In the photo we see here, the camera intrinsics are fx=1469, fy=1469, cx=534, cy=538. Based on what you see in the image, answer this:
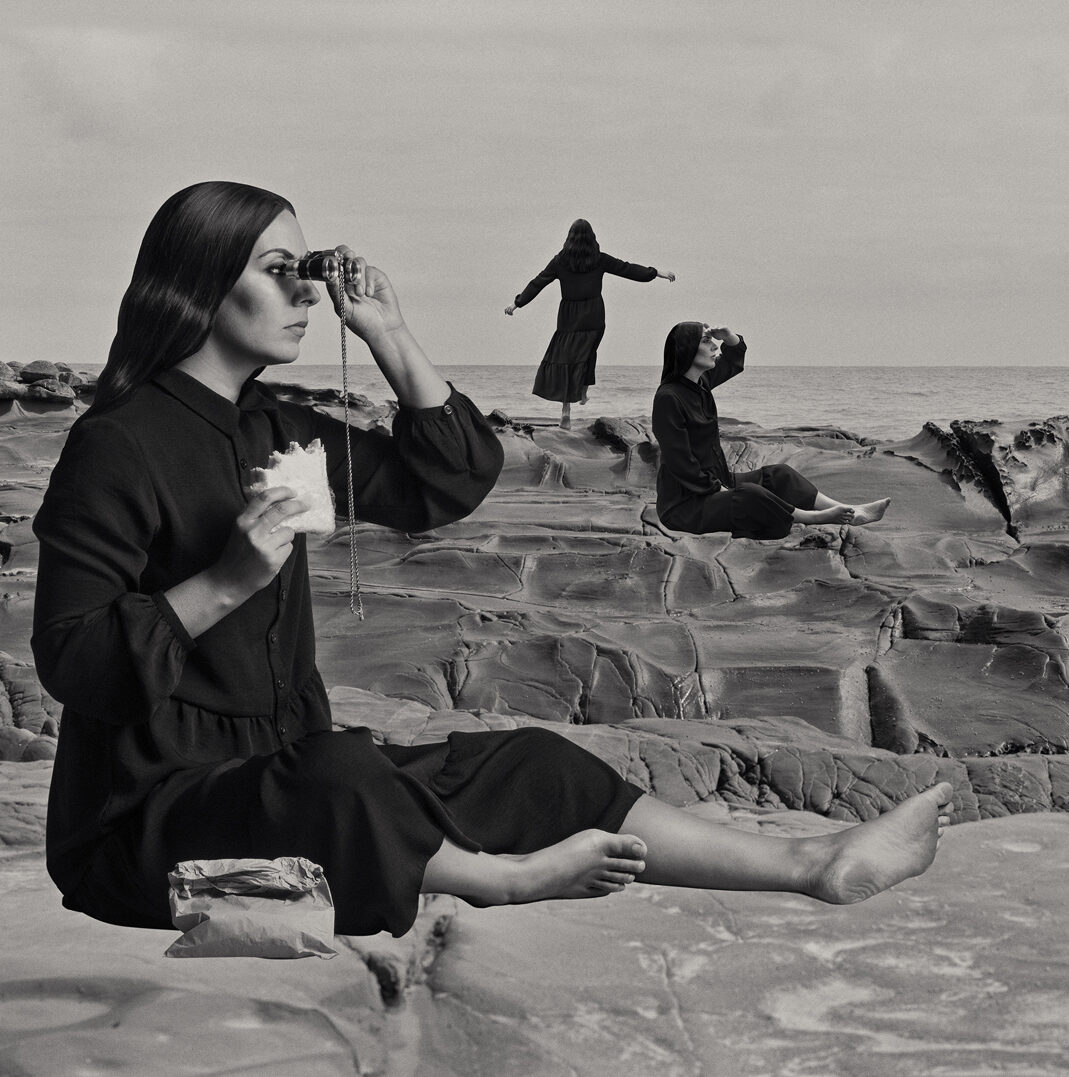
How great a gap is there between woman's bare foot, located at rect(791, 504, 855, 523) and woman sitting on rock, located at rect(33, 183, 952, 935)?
4.94 m

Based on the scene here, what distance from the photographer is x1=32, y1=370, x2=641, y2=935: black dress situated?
205 cm

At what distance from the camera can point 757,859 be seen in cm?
239

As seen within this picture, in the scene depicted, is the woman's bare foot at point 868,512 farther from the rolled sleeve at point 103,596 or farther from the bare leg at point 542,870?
the rolled sleeve at point 103,596

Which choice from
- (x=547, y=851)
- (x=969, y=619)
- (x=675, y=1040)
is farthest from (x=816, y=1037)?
(x=969, y=619)

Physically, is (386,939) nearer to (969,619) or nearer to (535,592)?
(969,619)

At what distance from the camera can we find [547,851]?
226 centimetres

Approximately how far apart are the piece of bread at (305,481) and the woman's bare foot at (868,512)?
553 centimetres

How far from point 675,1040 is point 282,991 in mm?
603

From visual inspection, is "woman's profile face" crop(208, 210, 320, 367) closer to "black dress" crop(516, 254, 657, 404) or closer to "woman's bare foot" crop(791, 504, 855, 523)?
"woman's bare foot" crop(791, 504, 855, 523)

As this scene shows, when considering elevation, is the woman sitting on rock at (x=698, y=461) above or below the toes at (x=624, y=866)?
above

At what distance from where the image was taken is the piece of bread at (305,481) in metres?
2.13

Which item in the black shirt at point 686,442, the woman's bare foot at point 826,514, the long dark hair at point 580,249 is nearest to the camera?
the black shirt at point 686,442

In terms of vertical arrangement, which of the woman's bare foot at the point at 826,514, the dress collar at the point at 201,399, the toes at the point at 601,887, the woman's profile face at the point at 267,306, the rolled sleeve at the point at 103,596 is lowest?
the toes at the point at 601,887

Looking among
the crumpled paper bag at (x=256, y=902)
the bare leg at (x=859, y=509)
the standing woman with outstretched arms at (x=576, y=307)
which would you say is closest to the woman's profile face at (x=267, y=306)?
→ the crumpled paper bag at (x=256, y=902)
